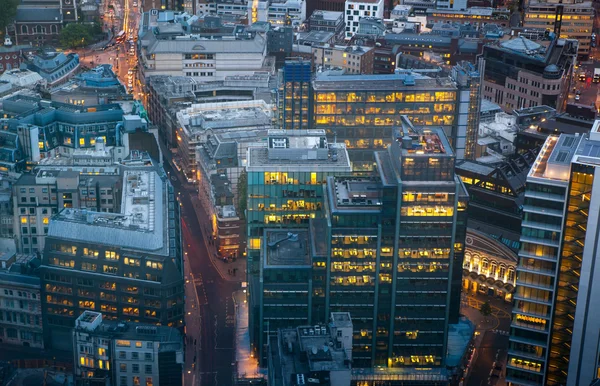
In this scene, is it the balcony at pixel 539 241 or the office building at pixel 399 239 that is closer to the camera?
the balcony at pixel 539 241

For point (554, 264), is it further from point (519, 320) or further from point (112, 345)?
point (112, 345)

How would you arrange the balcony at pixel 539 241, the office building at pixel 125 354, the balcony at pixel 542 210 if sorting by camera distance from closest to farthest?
the balcony at pixel 542 210
the balcony at pixel 539 241
the office building at pixel 125 354

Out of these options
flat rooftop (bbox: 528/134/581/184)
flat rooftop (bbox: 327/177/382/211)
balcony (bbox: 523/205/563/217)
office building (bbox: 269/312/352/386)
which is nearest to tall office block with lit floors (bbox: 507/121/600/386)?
balcony (bbox: 523/205/563/217)

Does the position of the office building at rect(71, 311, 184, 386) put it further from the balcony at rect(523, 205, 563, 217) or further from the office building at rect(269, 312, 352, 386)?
the balcony at rect(523, 205, 563, 217)

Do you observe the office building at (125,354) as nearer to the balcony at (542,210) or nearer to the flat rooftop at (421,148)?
the flat rooftop at (421,148)

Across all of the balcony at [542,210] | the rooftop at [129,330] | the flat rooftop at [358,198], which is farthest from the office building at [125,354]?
the balcony at [542,210]

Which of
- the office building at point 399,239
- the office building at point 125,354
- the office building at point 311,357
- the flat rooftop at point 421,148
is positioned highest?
the flat rooftop at point 421,148
